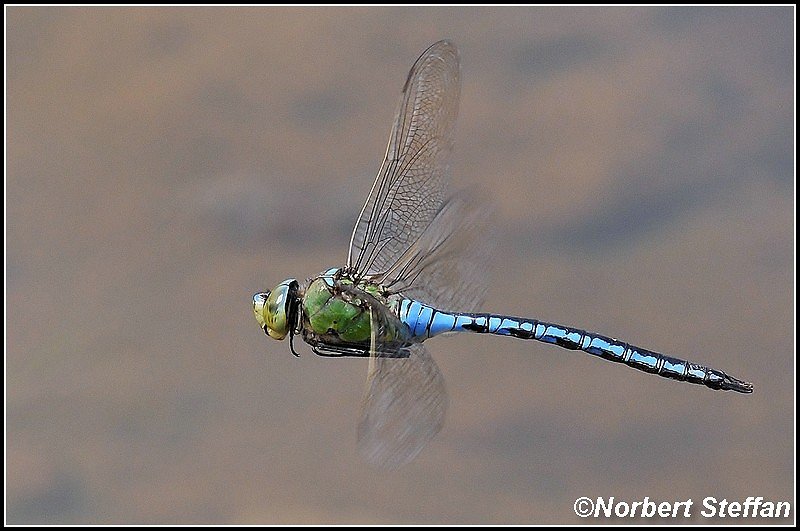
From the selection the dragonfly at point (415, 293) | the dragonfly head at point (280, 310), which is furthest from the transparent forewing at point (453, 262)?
the dragonfly head at point (280, 310)

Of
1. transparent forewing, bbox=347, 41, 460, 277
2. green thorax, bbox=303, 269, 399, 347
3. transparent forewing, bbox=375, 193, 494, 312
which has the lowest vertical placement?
green thorax, bbox=303, 269, 399, 347

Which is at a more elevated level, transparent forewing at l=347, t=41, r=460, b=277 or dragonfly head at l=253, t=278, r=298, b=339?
transparent forewing at l=347, t=41, r=460, b=277

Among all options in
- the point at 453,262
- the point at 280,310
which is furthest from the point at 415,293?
the point at 280,310

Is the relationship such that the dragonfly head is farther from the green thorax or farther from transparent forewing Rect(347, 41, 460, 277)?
transparent forewing Rect(347, 41, 460, 277)

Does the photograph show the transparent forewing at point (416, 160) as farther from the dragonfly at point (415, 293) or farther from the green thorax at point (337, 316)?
the green thorax at point (337, 316)

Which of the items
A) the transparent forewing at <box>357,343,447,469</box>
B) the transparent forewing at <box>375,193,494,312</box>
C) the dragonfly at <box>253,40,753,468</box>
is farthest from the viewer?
the transparent forewing at <box>375,193,494,312</box>

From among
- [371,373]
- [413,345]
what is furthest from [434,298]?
[371,373]

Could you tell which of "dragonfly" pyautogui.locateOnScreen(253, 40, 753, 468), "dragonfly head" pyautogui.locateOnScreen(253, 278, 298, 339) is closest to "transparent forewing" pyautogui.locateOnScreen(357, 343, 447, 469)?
"dragonfly" pyautogui.locateOnScreen(253, 40, 753, 468)

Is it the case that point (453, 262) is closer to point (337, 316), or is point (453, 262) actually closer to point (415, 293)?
point (415, 293)
